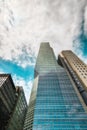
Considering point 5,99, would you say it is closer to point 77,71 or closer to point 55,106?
point 55,106

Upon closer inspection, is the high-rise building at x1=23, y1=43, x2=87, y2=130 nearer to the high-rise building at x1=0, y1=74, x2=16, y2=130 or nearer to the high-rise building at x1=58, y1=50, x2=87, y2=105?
the high-rise building at x1=58, y1=50, x2=87, y2=105

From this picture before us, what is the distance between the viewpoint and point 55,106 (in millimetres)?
82125

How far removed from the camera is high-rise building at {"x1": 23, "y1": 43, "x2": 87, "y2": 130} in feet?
228

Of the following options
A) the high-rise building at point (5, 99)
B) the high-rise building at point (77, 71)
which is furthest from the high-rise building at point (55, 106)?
the high-rise building at point (5, 99)

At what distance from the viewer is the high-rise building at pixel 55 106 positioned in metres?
69.6

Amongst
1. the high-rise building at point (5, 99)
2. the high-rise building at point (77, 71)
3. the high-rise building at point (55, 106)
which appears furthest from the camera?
the high-rise building at point (77, 71)

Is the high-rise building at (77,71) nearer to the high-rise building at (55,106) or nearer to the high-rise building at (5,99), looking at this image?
the high-rise building at (55,106)

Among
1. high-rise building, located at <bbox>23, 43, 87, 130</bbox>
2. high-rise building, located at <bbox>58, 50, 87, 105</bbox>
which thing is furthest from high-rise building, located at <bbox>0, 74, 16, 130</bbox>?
high-rise building, located at <bbox>58, 50, 87, 105</bbox>

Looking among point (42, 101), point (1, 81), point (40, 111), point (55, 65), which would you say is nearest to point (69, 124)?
point (40, 111)

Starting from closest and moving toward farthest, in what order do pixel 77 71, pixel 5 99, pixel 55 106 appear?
pixel 5 99 < pixel 55 106 < pixel 77 71

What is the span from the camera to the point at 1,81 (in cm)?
7638

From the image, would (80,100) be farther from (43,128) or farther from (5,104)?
(5,104)

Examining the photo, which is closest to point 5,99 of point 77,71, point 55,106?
point 55,106

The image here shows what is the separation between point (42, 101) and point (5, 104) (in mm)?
20472
